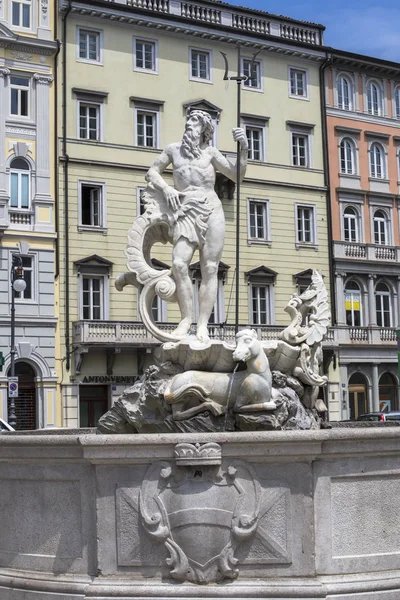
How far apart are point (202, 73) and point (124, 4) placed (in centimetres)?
437

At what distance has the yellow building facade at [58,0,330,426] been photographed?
34.5 m

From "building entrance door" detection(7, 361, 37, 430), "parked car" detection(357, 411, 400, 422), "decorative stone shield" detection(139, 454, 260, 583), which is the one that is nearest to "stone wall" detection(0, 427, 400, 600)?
"decorative stone shield" detection(139, 454, 260, 583)

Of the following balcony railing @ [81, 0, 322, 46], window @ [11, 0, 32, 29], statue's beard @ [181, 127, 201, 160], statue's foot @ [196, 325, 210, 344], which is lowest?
statue's foot @ [196, 325, 210, 344]

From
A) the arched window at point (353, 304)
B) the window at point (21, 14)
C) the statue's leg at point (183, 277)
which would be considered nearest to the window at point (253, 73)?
the arched window at point (353, 304)

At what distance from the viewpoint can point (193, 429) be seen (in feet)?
25.0

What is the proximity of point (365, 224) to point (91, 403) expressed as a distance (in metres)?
15.3

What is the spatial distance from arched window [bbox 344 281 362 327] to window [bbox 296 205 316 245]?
103 inches

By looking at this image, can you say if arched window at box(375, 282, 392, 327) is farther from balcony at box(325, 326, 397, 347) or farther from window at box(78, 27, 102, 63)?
window at box(78, 27, 102, 63)

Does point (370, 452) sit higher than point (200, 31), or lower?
lower

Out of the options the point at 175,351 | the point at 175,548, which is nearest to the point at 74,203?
the point at 175,351

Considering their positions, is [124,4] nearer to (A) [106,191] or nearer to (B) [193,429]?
(A) [106,191]

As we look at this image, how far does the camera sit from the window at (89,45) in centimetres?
3578

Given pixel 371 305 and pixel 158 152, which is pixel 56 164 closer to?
pixel 158 152

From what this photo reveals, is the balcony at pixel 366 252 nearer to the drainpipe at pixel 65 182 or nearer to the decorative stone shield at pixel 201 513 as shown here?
the drainpipe at pixel 65 182
